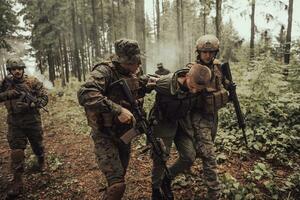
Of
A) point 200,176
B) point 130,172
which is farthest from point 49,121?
point 200,176

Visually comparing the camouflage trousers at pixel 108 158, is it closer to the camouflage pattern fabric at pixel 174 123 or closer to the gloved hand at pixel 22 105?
the camouflage pattern fabric at pixel 174 123

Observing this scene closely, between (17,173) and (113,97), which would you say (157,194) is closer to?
(113,97)

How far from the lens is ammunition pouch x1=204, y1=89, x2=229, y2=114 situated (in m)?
4.67

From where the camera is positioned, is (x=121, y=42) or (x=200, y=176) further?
(x=200, y=176)

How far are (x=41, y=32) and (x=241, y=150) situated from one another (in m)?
28.3

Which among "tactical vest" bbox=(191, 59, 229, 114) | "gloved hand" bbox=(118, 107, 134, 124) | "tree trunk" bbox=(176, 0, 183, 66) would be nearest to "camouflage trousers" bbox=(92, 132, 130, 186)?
"gloved hand" bbox=(118, 107, 134, 124)

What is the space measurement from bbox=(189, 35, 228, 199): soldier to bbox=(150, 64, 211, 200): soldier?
137 millimetres

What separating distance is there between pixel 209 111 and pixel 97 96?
2.03 m

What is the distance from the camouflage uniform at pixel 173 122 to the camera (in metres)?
4.18

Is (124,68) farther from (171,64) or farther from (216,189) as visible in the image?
(171,64)

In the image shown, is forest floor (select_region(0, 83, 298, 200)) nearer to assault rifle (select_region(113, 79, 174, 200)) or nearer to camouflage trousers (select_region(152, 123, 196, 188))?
camouflage trousers (select_region(152, 123, 196, 188))

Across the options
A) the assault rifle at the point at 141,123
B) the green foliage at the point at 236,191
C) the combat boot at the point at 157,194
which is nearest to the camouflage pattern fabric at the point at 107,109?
the assault rifle at the point at 141,123

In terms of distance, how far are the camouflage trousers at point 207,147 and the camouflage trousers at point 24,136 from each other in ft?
12.7

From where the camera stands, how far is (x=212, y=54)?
15.5 ft
